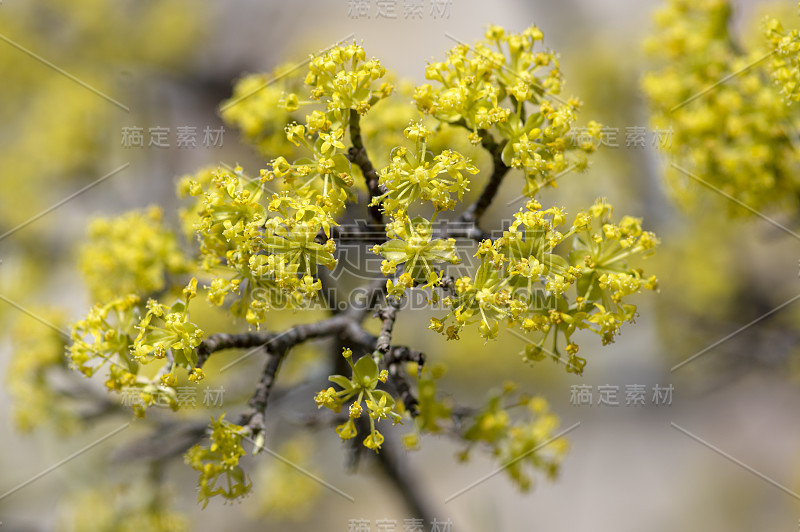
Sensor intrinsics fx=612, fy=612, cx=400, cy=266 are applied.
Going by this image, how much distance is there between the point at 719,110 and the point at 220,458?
6.33ft

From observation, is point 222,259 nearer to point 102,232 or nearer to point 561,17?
point 102,232

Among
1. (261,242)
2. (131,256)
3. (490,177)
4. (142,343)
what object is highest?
(131,256)

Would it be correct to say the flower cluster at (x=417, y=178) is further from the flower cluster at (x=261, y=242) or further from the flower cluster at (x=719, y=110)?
the flower cluster at (x=719, y=110)

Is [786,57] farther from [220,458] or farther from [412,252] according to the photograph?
[220,458]

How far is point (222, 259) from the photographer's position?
1.52m

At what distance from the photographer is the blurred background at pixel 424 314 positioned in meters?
3.49

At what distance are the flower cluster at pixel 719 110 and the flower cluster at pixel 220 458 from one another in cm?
180

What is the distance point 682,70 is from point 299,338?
1.74 m

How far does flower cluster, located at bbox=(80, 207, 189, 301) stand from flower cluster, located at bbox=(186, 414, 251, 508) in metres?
0.63

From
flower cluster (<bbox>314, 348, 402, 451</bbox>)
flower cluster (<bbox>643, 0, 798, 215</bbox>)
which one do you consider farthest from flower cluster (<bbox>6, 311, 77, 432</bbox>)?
flower cluster (<bbox>643, 0, 798, 215</bbox>)

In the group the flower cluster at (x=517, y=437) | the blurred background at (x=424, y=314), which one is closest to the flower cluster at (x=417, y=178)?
the flower cluster at (x=517, y=437)

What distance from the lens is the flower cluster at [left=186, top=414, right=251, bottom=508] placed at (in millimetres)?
1398

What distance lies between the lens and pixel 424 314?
3111 millimetres

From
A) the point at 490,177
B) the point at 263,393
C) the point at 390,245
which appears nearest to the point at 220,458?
the point at 263,393
